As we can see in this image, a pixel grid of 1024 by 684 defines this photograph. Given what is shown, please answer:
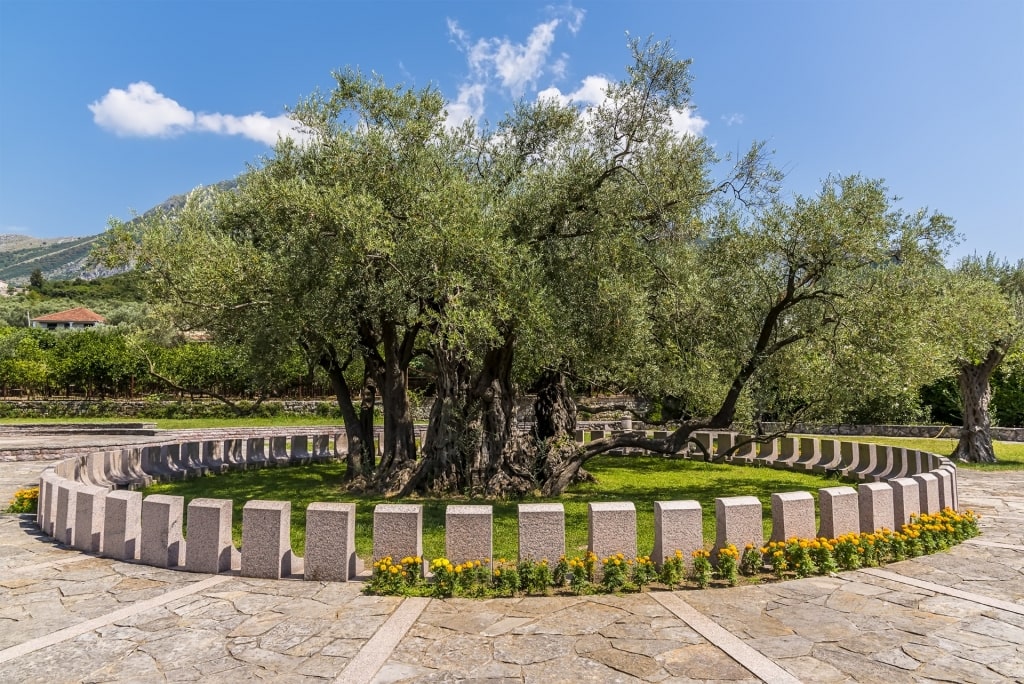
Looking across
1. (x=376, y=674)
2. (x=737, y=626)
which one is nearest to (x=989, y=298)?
(x=737, y=626)

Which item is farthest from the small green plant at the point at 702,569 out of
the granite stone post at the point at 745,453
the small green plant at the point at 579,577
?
the granite stone post at the point at 745,453

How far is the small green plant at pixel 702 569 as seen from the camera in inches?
308

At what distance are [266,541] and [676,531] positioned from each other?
18.3ft

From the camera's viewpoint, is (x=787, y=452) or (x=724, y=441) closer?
(x=787, y=452)

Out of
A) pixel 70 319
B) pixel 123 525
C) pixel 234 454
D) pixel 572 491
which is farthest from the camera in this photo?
pixel 70 319

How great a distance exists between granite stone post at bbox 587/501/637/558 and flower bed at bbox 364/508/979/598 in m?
0.15

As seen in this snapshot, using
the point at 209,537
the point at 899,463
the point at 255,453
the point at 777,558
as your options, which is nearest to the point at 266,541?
the point at 209,537

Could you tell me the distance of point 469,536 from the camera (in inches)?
316

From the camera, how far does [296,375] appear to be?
26.7 metres

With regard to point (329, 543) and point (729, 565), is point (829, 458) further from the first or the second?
point (329, 543)

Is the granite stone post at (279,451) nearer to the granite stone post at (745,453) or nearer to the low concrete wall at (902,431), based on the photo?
the granite stone post at (745,453)

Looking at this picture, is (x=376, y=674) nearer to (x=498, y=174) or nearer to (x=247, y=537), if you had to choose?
(x=247, y=537)

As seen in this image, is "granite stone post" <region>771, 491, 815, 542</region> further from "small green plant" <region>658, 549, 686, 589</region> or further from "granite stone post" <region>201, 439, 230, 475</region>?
"granite stone post" <region>201, 439, 230, 475</region>

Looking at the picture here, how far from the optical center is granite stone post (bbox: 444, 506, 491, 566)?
315 inches
